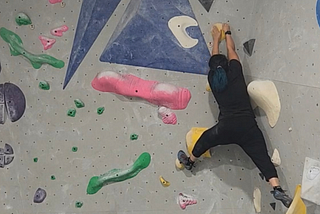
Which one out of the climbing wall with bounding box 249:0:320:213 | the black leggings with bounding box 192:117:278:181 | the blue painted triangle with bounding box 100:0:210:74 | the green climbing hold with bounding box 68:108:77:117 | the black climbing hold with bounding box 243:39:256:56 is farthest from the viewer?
the green climbing hold with bounding box 68:108:77:117

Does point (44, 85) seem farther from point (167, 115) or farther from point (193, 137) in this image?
point (193, 137)

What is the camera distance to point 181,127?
2383 mm

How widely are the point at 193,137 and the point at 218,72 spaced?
39 centimetres

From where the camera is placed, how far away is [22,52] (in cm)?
240

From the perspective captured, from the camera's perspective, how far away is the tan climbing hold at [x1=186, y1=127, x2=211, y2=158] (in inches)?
92.6

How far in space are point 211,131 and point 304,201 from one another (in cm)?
57

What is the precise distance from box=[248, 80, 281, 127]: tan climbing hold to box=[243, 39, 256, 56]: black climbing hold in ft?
0.57

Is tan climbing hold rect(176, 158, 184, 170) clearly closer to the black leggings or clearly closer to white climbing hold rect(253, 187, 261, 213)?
the black leggings

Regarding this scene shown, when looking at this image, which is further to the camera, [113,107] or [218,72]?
[113,107]

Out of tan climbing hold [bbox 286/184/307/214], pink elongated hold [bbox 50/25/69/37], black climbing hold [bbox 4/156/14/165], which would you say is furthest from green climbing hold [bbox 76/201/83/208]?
tan climbing hold [bbox 286/184/307/214]

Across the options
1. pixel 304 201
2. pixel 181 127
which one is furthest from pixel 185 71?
pixel 304 201

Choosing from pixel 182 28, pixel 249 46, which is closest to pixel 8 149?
pixel 182 28

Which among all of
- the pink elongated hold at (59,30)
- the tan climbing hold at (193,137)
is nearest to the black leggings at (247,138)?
the tan climbing hold at (193,137)

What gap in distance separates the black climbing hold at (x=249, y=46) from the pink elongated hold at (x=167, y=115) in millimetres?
484
